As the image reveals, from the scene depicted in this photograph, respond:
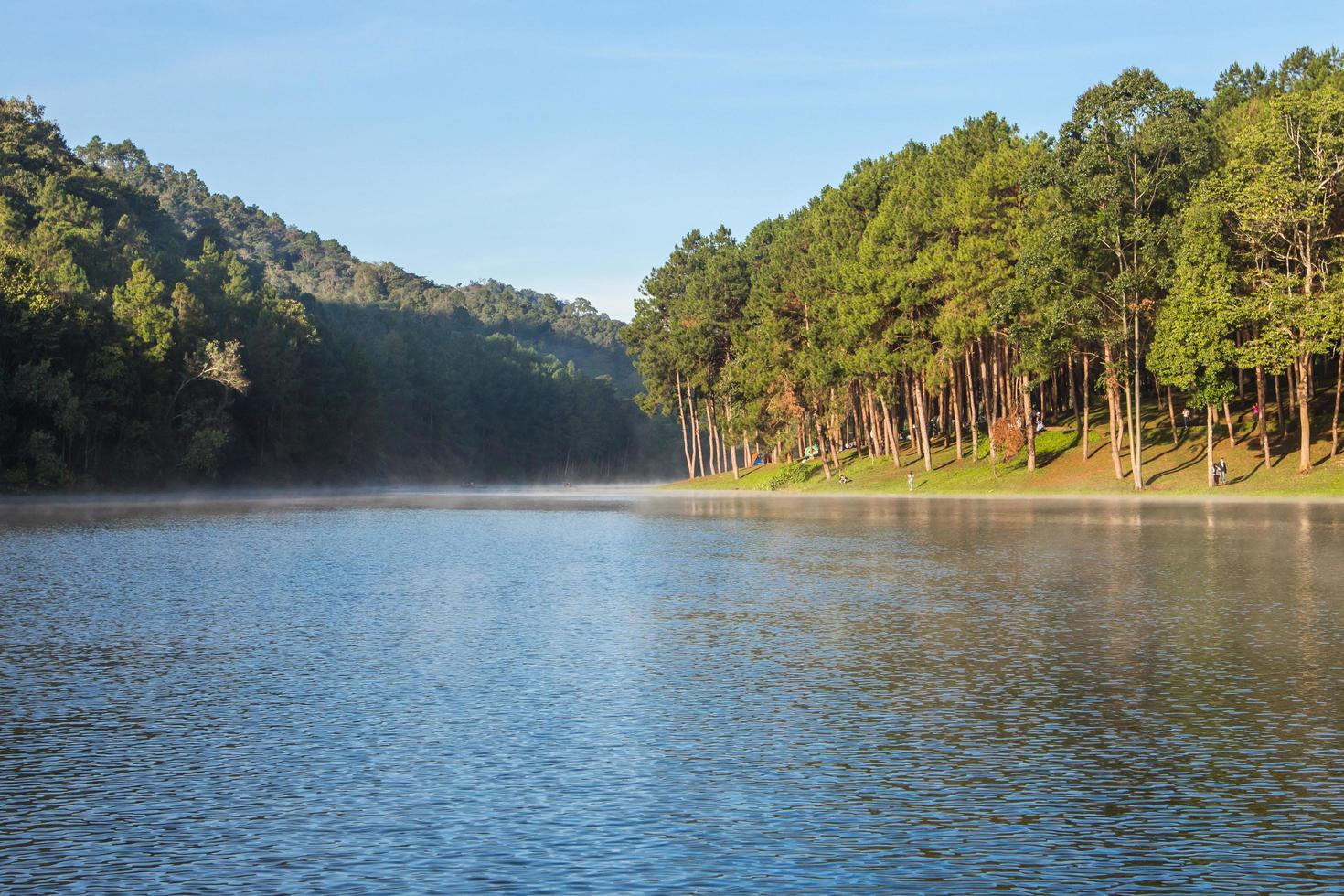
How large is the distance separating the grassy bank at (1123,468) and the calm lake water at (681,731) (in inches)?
1509

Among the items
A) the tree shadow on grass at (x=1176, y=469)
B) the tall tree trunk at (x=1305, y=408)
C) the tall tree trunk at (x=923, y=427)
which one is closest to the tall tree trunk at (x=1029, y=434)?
the tall tree trunk at (x=923, y=427)

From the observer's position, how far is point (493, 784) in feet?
39.7

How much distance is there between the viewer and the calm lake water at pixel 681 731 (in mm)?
9859

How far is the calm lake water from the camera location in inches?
388

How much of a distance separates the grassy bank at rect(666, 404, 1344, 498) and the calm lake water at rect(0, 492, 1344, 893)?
38.3 metres

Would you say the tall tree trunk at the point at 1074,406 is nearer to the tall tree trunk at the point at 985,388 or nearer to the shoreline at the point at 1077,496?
the tall tree trunk at the point at 985,388

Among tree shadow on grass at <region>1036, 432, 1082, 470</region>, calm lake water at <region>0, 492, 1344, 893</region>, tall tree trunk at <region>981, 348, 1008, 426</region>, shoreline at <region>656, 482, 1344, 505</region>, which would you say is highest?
tall tree trunk at <region>981, 348, 1008, 426</region>

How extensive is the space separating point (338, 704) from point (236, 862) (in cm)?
613

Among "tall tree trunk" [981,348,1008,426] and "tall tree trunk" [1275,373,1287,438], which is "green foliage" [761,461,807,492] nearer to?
"tall tree trunk" [981,348,1008,426]

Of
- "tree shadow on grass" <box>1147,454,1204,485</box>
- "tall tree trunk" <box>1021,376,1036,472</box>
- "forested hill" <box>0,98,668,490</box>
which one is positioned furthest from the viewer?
"forested hill" <box>0,98,668,490</box>

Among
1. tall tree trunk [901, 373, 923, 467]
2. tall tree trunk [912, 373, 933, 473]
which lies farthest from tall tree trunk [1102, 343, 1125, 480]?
tall tree trunk [901, 373, 923, 467]

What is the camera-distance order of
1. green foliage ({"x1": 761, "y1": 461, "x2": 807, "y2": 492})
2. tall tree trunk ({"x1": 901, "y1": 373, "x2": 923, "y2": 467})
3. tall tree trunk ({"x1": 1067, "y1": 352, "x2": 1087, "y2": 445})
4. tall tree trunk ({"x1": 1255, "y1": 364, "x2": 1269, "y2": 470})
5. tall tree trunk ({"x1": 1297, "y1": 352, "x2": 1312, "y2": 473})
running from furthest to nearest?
green foliage ({"x1": 761, "y1": 461, "x2": 807, "y2": 492}) < tall tree trunk ({"x1": 901, "y1": 373, "x2": 923, "y2": 467}) < tall tree trunk ({"x1": 1067, "y1": 352, "x2": 1087, "y2": 445}) < tall tree trunk ({"x1": 1255, "y1": 364, "x2": 1269, "y2": 470}) < tall tree trunk ({"x1": 1297, "y1": 352, "x2": 1312, "y2": 473})

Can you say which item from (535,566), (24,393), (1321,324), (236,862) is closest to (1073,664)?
(236,862)

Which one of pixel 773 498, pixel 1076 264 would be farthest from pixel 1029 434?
pixel 773 498
